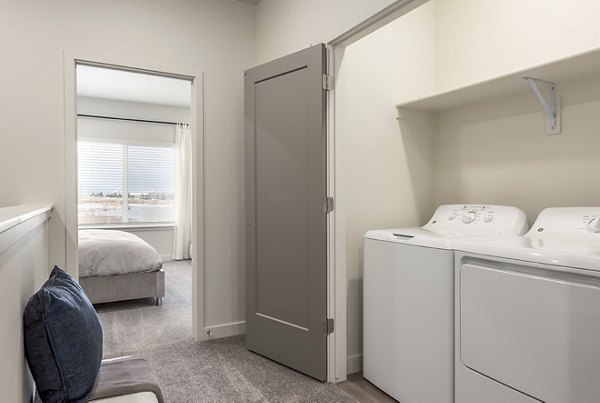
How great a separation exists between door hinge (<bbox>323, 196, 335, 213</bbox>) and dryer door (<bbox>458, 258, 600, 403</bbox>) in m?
0.84

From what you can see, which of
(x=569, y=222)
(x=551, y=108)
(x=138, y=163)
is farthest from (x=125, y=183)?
(x=569, y=222)

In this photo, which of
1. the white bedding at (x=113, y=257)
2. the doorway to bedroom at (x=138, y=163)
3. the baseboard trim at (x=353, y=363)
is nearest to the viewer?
the baseboard trim at (x=353, y=363)

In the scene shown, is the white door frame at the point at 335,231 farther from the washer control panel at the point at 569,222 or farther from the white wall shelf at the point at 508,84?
the washer control panel at the point at 569,222

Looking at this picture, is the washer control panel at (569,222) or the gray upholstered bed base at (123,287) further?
the gray upholstered bed base at (123,287)

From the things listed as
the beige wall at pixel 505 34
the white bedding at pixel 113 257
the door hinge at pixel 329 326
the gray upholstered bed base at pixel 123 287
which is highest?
the beige wall at pixel 505 34

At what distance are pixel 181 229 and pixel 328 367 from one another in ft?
16.4

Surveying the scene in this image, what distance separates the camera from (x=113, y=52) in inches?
105

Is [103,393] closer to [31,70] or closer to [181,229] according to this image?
[31,70]

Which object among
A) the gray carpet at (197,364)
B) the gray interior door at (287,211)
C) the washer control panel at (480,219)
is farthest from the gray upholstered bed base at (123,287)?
the washer control panel at (480,219)

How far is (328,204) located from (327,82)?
0.72m

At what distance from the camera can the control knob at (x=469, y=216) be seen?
229 centimetres

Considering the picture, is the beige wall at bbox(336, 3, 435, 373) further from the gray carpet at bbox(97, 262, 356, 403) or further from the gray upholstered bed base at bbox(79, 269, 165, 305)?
the gray upholstered bed base at bbox(79, 269, 165, 305)

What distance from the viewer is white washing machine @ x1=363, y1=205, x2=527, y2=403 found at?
1.79 metres

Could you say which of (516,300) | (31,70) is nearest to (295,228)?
(516,300)
